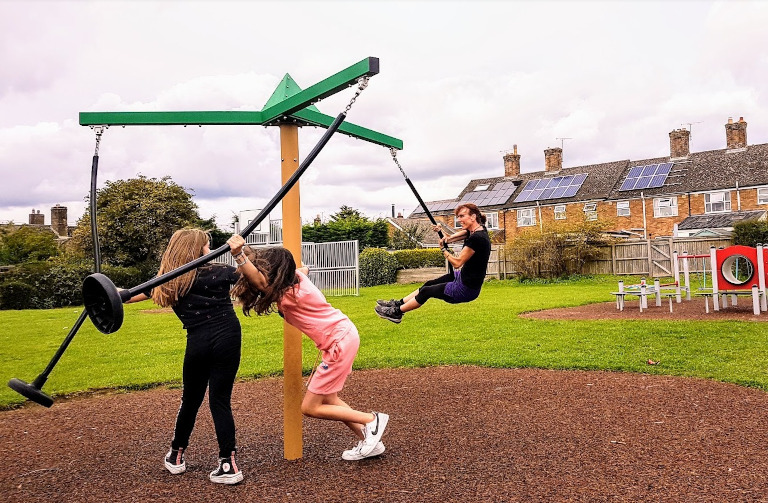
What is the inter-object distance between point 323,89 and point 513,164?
47868mm

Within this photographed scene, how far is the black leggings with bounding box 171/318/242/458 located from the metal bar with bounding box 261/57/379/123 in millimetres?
1632

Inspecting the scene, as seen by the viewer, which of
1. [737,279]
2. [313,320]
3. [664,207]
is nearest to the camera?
[313,320]

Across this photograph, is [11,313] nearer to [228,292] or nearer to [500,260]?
[228,292]

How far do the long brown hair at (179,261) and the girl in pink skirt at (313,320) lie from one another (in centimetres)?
37

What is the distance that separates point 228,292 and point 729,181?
132ft

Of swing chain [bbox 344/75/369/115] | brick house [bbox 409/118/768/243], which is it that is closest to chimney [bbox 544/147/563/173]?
brick house [bbox 409/118/768/243]

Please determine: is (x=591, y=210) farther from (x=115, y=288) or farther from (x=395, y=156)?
(x=115, y=288)

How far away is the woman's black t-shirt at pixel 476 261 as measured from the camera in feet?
20.1

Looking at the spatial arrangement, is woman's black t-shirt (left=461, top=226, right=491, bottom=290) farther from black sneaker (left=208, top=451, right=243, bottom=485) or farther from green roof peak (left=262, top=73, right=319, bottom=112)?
black sneaker (left=208, top=451, right=243, bottom=485)

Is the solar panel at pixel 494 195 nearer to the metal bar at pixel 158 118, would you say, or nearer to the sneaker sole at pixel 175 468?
the metal bar at pixel 158 118

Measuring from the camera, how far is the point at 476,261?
616 cm

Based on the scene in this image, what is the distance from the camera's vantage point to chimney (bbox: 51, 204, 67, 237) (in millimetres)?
53906

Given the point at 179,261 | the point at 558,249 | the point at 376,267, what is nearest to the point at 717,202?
the point at 558,249

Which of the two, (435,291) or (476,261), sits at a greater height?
(476,261)
